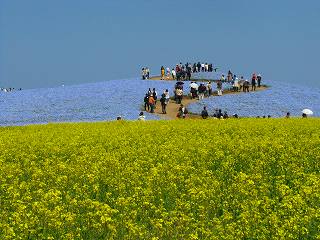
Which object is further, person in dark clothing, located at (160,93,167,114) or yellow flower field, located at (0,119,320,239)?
person in dark clothing, located at (160,93,167,114)

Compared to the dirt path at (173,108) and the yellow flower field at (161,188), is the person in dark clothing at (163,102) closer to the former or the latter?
the dirt path at (173,108)

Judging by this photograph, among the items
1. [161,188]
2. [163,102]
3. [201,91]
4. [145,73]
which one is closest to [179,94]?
[201,91]

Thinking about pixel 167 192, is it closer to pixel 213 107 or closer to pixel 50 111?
pixel 213 107

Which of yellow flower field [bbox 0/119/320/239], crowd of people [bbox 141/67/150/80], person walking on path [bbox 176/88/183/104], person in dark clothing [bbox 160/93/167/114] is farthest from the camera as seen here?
crowd of people [bbox 141/67/150/80]

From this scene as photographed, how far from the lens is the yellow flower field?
10711mm

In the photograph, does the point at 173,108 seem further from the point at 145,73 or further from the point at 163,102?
the point at 145,73

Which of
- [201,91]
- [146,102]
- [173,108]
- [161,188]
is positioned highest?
[201,91]

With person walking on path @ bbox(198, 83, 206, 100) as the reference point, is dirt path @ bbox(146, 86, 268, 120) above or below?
below

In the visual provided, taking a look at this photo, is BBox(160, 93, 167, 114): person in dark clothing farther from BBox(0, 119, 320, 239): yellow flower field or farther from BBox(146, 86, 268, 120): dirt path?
BBox(0, 119, 320, 239): yellow flower field

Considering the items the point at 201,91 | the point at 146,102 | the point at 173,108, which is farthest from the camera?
the point at 201,91

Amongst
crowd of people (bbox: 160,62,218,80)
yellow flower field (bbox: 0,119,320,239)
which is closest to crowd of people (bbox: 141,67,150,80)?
crowd of people (bbox: 160,62,218,80)

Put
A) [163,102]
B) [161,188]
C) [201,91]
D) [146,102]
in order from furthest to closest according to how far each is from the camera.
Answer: [201,91] < [146,102] < [163,102] < [161,188]

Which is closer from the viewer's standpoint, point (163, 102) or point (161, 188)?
point (161, 188)

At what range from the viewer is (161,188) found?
49.1 feet
